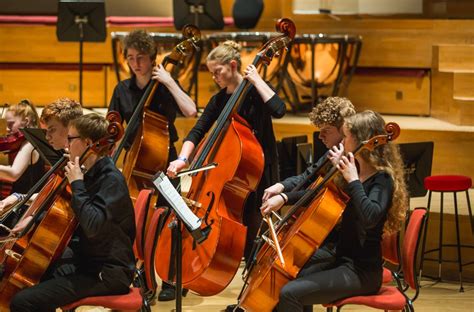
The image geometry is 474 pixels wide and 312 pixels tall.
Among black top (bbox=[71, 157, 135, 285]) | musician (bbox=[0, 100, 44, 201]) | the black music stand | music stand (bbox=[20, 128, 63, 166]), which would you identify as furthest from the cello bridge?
the black music stand

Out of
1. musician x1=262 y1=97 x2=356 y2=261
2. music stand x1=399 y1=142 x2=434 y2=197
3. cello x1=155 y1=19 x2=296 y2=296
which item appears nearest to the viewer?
musician x1=262 y1=97 x2=356 y2=261

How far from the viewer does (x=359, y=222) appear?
3.95m

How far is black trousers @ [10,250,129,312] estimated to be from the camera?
12.4 ft

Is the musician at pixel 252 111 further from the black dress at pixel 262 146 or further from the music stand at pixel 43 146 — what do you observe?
the music stand at pixel 43 146

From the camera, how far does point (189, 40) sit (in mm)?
4887

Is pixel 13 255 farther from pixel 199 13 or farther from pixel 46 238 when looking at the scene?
pixel 199 13

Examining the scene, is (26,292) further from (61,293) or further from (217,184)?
(217,184)

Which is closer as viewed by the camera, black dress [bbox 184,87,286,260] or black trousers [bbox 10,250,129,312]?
black trousers [bbox 10,250,129,312]

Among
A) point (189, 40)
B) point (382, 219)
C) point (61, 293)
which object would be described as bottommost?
point (61, 293)

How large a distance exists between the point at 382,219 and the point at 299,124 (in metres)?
3.11

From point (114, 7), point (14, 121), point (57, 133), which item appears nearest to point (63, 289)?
point (57, 133)

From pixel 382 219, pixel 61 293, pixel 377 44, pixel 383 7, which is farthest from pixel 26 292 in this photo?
pixel 383 7

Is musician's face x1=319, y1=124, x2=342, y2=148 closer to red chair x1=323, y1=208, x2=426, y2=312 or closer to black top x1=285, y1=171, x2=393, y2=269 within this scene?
black top x1=285, y1=171, x2=393, y2=269

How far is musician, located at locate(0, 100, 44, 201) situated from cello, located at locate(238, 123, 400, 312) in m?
1.59
